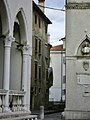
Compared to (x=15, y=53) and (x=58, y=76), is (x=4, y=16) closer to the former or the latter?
(x=15, y=53)

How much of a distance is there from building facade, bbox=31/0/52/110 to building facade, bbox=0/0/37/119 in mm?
26364

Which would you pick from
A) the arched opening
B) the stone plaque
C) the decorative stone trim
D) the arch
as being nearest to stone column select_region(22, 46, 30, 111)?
the arched opening

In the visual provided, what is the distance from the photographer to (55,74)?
237 ft

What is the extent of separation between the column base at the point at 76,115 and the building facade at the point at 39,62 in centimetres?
1928

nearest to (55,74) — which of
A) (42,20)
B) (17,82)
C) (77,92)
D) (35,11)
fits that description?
(42,20)

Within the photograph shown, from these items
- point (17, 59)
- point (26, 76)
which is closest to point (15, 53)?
point (17, 59)

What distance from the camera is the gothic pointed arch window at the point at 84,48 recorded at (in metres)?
23.5

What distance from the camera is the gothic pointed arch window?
23.5 metres

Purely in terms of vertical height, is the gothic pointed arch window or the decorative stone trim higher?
the decorative stone trim

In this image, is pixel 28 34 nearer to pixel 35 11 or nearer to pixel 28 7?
pixel 28 7

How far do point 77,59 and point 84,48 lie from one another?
2.77ft

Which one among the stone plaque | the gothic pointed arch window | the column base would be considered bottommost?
the column base

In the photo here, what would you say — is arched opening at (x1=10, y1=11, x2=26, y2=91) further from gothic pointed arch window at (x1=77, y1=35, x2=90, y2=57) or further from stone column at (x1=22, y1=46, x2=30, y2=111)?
gothic pointed arch window at (x1=77, y1=35, x2=90, y2=57)

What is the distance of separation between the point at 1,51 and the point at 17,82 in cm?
186
